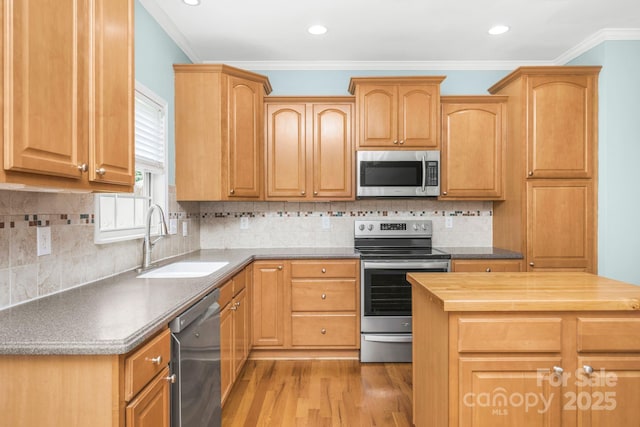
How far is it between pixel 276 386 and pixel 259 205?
5.56 feet

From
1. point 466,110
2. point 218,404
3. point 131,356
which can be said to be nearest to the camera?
point 131,356

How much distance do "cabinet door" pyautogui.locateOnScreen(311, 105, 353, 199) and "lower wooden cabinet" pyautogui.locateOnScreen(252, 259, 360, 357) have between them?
706 mm

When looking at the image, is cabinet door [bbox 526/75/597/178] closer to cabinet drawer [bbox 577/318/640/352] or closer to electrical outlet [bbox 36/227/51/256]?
cabinet drawer [bbox 577/318/640/352]

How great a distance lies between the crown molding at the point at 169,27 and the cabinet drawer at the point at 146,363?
88.1 inches

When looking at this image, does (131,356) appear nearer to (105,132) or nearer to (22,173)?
(22,173)

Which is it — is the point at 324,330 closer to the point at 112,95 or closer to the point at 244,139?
the point at 244,139

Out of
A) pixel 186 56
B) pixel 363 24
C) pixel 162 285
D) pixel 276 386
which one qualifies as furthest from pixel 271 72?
pixel 276 386

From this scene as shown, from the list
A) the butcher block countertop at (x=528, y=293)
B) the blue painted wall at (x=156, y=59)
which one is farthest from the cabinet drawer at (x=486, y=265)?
the blue painted wall at (x=156, y=59)

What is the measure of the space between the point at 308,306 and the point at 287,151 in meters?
1.38

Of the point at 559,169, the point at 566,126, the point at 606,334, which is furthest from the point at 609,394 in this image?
the point at 566,126

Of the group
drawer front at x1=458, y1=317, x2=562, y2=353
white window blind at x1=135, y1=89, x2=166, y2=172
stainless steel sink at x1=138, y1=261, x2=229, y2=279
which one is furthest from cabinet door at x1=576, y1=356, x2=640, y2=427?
white window blind at x1=135, y1=89, x2=166, y2=172

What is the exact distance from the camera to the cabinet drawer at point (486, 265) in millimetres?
3202

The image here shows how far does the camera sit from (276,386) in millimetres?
2785

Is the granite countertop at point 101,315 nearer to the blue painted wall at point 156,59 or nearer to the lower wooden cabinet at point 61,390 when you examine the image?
the lower wooden cabinet at point 61,390
